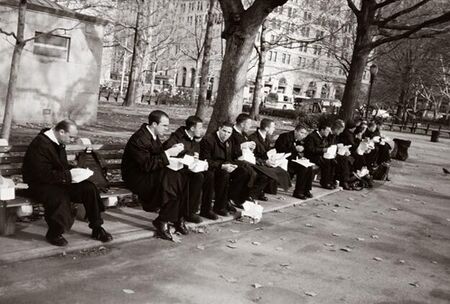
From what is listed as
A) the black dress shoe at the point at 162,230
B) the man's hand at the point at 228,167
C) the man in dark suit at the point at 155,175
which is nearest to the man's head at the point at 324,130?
the man's hand at the point at 228,167

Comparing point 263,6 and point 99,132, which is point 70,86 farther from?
point 263,6

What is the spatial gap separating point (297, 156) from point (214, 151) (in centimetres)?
283

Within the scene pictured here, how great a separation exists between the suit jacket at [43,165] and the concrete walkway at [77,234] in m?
0.61

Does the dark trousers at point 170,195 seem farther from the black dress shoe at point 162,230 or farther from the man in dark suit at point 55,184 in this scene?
the man in dark suit at point 55,184

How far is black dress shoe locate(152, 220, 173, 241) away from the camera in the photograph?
245 inches

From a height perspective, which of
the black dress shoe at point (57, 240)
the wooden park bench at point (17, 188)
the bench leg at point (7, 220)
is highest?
the wooden park bench at point (17, 188)

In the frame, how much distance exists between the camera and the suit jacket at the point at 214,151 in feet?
24.1

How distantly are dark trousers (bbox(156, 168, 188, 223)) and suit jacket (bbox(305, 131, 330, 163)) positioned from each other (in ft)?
15.6

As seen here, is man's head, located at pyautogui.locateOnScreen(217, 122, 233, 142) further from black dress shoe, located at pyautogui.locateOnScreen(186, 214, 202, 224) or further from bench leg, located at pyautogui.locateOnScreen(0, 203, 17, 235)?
bench leg, located at pyautogui.locateOnScreen(0, 203, 17, 235)

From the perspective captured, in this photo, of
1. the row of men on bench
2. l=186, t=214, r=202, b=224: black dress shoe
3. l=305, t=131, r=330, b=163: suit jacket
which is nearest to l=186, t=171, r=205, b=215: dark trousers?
the row of men on bench

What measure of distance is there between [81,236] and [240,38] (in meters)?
5.58

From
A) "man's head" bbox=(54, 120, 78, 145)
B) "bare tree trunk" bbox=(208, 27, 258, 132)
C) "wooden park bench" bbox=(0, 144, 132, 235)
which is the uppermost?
"bare tree trunk" bbox=(208, 27, 258, 132)

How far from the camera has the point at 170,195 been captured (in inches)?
243

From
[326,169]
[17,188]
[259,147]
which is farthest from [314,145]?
[17,188]
